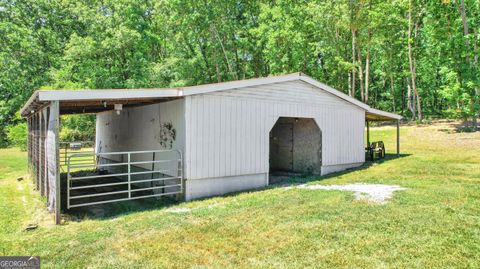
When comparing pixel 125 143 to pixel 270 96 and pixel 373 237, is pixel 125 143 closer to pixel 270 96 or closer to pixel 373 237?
pixel 270 96

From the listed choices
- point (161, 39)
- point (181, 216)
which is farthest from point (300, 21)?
point (181, 216)

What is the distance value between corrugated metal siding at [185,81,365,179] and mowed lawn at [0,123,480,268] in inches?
36.9

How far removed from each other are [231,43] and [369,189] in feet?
69.5

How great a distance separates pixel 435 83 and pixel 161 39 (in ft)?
85.4

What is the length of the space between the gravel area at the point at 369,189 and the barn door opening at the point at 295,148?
1936 mm

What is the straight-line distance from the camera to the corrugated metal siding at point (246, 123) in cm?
807

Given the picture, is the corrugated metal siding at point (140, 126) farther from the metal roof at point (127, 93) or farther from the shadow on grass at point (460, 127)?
the shadow on grass at point (460, 127)

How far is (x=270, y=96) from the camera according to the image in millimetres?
9602

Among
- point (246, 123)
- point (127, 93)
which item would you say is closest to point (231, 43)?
point (246, 123)

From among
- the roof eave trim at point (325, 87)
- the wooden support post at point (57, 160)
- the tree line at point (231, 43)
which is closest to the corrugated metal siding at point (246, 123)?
the roof eave trim at point (325, 87)

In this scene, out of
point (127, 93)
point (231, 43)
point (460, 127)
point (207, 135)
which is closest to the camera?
point (127, 93)

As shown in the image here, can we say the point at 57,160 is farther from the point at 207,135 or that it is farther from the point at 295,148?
the point at 295,148

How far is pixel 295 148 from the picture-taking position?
1242 cm

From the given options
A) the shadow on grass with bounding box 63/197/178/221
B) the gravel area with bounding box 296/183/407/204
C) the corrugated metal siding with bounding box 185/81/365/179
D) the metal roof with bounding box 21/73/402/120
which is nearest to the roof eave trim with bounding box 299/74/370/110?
the metal roof with bounding box 21/73/402/120
